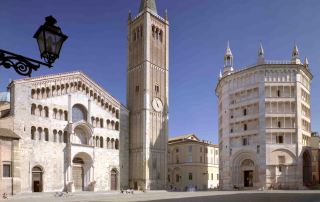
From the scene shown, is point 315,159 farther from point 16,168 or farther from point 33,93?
point 16,168

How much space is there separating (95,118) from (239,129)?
25764 millimetres

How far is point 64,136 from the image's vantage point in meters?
47.9

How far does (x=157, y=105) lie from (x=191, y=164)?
23149mm

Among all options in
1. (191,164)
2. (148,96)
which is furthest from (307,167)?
(148,96)

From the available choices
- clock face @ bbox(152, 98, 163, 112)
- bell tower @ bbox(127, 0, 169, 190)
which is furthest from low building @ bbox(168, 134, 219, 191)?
clock face @ bbox(152, 98, 163, 112)

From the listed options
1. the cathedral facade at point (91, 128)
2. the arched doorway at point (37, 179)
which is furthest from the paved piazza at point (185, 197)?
the cathedral facade at point (91, 128)

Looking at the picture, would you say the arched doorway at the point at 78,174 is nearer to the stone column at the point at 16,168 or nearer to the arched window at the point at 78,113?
the arched window at the point at 78,113

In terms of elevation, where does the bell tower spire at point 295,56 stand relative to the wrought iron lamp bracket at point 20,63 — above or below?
above

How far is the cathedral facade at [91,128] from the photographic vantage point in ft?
140

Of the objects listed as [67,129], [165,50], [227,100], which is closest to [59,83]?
[67,129]

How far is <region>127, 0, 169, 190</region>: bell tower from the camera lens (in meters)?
55.0

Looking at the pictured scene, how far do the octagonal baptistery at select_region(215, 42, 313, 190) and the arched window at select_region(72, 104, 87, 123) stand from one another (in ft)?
87.9

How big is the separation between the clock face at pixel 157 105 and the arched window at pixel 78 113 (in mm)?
11934

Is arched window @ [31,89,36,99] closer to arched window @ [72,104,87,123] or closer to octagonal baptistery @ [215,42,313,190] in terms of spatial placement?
arched window @ [72,104,87,123]
